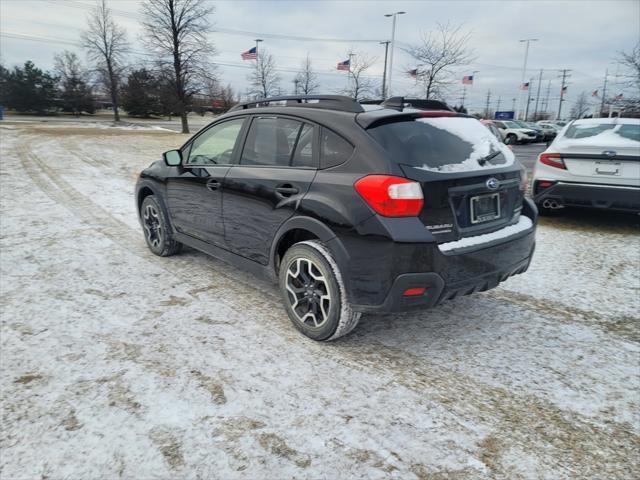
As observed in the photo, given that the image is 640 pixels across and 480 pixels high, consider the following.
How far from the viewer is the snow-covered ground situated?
203cm

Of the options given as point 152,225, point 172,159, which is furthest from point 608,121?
point 152,225

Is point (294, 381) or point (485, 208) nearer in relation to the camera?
point (294, 381)

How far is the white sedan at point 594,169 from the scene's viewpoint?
5.63 m

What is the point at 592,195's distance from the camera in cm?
586

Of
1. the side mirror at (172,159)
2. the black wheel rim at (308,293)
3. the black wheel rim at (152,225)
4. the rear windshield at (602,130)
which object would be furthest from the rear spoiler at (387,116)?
the rear windshield at (602,130)

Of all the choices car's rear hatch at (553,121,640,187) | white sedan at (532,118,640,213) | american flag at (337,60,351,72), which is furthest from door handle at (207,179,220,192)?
american flag at (337,60,351,72)

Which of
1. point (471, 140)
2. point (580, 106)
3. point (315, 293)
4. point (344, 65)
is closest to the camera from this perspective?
point (315, 293)

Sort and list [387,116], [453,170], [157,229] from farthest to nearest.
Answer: [157,229] → [387,116] → [453,170]

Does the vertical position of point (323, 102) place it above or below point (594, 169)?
above

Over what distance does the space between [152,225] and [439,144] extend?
347cm

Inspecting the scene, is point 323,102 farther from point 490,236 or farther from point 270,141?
point 490,236

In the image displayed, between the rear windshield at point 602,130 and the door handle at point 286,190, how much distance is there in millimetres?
5281

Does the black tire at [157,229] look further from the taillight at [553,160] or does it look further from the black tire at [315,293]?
the taillight at [553,160]

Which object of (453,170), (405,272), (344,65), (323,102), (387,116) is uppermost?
(344,65)
